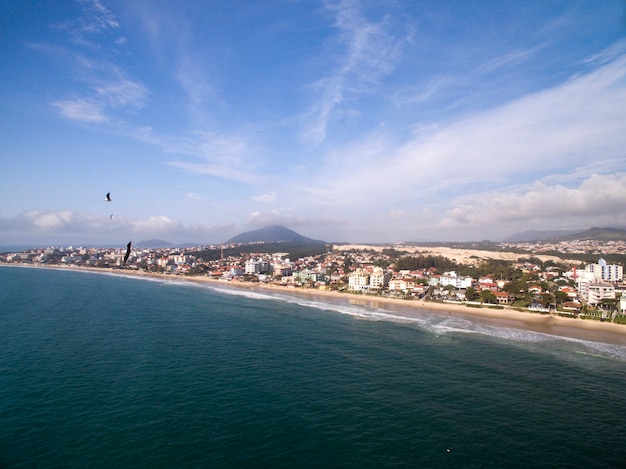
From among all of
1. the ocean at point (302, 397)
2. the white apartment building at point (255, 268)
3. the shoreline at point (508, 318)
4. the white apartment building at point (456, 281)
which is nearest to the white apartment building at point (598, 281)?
the shoreline at point (508, 318)

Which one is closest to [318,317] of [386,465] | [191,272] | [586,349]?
[586,349]

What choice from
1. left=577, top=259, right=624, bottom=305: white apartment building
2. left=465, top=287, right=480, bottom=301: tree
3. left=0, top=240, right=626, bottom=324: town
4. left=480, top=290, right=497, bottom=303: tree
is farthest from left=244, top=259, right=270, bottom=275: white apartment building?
left=577, top=259, right=624, bottom=305: white apartment building

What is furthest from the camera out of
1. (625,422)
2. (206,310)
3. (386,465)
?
(206,310)

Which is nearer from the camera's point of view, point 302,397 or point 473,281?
point 302,397

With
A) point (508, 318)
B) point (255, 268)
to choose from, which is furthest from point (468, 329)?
point (255, 268)

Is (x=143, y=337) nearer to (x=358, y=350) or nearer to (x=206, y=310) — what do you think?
(x=206, y=310)

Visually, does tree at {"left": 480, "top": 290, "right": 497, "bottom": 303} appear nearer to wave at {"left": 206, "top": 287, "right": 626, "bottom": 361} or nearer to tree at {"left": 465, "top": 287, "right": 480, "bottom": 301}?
tree at {"left": 465, "top": 287, "right": 480, "bottom": 301}

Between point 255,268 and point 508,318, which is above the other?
point 255,268

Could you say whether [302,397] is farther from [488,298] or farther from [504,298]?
[504,298]
